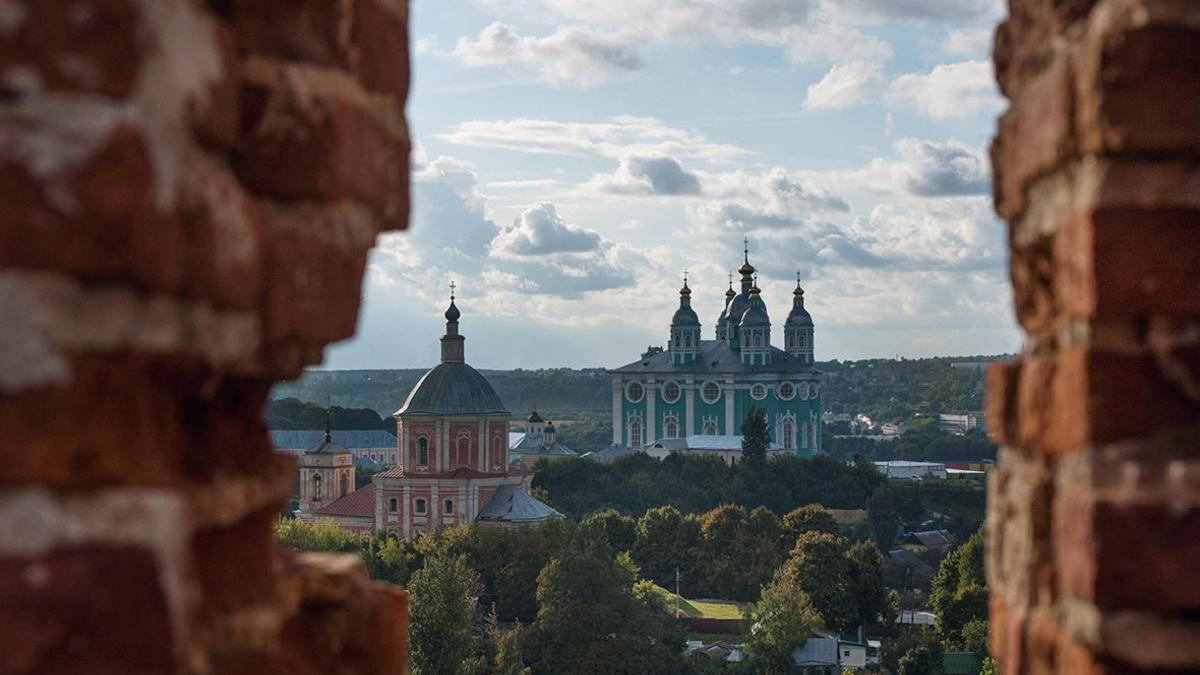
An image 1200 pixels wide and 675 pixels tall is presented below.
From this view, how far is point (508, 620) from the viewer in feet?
99.5

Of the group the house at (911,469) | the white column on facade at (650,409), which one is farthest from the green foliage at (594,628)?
the white column on facade at (650,409)

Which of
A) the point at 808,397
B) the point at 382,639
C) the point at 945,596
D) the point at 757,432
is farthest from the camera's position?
the point at 808,397

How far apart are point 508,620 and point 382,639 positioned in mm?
29388

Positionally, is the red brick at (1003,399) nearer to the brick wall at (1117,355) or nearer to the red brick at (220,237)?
the brick wall at (1117,355)

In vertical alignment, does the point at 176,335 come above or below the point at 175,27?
below

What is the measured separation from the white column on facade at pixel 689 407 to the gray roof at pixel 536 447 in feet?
25.0

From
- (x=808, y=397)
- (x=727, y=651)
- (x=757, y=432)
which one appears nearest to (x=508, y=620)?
(x=727, y=651)

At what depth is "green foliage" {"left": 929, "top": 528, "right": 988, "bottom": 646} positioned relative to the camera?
83.9 feet

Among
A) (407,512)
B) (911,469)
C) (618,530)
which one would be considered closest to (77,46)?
(618,530)

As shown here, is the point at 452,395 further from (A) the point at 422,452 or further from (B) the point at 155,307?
(B) the point at 155,307

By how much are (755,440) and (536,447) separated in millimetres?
20993

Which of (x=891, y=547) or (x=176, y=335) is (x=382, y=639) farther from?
(x=891, y=547)

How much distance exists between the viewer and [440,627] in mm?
22797

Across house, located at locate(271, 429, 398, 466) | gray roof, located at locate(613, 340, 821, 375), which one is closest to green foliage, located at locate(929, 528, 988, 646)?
gray roof, located at locate(613, 340, 821, 375)
